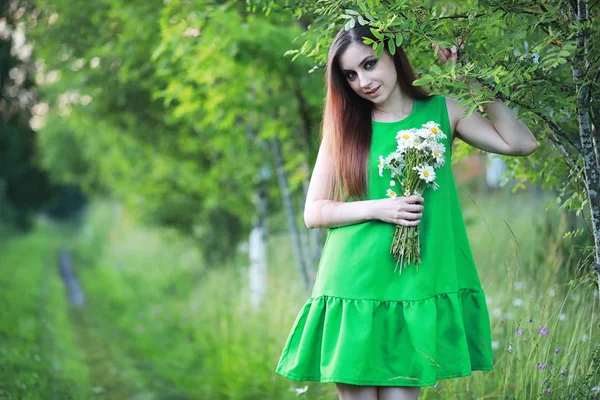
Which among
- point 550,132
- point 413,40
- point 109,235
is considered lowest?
point 109,235

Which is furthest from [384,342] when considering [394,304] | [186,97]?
→ [186,97]

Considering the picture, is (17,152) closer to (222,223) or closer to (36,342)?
(222,223)

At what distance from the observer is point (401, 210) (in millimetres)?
2498

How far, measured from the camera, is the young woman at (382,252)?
250 cm

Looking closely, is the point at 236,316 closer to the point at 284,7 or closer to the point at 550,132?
the point at 284,7

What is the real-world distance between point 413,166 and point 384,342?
64cm

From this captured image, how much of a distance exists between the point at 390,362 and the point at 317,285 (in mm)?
391

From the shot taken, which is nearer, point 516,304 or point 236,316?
point 516,304

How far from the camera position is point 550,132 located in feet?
9.06

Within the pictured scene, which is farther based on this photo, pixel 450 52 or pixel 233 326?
pixel 233 326

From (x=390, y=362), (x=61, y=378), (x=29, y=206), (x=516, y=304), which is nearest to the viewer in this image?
(x=390, y=362)

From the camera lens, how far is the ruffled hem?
2.48 metres

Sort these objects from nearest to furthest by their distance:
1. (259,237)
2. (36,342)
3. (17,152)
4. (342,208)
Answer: (342,208) < (36,342) < (259,237) < (17,152)

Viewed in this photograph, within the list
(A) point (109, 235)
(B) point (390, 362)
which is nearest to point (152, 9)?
(B) point (390, 362)
